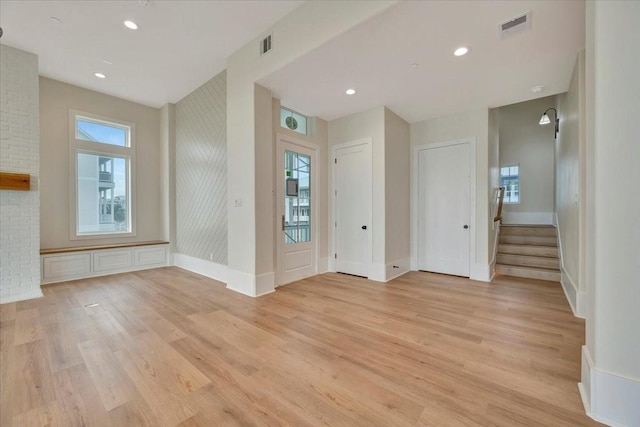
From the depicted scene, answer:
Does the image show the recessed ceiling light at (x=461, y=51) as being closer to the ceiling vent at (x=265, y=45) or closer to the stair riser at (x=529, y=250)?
the ceiling vent at (x=265, y=45)

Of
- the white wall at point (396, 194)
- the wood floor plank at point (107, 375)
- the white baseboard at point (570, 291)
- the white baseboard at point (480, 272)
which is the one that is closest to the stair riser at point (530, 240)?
the white baseboard at point (570, 291)

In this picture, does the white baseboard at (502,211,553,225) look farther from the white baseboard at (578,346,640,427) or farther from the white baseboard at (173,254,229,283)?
the white baseboard at (173,254,229,283)

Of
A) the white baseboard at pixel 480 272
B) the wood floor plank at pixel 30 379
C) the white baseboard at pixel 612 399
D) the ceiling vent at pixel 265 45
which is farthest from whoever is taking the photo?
the white baseboard at pixel 480 272

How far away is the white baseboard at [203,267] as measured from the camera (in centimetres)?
453

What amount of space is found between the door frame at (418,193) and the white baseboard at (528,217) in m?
4.07

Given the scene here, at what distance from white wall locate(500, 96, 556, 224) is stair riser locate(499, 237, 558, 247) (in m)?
2.33

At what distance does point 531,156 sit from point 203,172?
333 inches

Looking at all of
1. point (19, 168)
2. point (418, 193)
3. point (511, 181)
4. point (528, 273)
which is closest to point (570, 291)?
point (528, 273)

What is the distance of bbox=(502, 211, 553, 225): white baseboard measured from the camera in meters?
7.06

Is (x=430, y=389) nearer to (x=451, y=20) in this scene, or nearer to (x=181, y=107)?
(x=451, y=20)

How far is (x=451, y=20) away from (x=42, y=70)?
6.34 meters

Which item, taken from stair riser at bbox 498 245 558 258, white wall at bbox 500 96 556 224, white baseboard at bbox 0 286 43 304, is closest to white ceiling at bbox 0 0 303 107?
white baseboard at bbox 0 286 43 304

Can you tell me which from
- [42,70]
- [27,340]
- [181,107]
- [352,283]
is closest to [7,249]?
[27,340]

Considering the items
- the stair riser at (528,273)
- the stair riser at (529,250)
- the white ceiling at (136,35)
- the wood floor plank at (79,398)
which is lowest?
the wood floor plank at (79,398)
